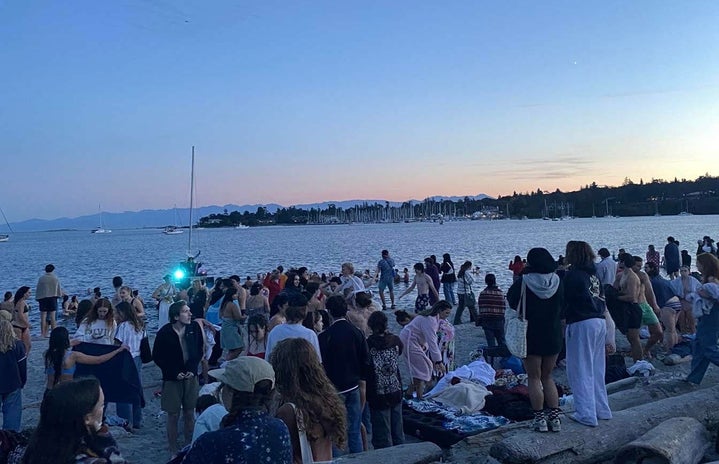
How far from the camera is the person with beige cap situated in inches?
98.2

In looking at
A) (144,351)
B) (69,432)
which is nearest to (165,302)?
(144,351)

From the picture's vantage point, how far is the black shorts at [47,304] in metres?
15.5

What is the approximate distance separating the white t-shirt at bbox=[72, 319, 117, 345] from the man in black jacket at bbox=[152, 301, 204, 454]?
93cm

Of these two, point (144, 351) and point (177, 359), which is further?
point (144, 351)

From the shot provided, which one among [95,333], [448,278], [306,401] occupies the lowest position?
[448,278]

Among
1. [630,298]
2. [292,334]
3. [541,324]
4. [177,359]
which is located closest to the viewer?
[541,324]

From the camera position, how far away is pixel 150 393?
9.62 meters

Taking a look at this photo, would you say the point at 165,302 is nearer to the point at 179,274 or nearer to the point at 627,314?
the point at 179,274

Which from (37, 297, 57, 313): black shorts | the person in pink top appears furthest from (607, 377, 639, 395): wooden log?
(37, 297, 57, 313): black shorts

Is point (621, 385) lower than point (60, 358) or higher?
lower

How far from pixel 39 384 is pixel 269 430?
9917mm

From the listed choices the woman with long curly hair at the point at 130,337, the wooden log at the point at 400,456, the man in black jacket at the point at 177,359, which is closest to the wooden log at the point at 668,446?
the wooden log at the point at 400,456

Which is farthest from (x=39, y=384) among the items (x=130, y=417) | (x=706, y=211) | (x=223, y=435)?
(x=706, y=211)

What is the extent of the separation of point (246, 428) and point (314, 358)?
1.02m
